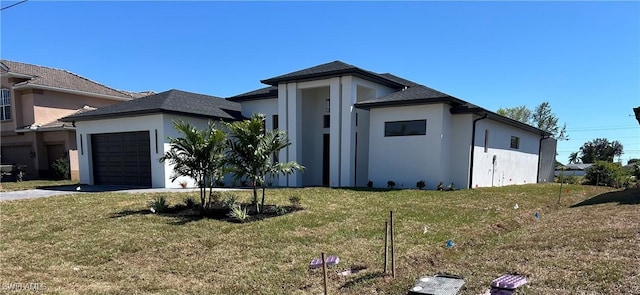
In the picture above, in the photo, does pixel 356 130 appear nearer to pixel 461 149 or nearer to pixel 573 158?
pixel 461 149

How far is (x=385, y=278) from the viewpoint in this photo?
429cm

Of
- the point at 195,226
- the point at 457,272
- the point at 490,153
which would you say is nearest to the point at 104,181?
the point at 195,226

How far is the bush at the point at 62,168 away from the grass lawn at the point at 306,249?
485 inches

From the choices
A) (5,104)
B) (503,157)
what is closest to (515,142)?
(503,157)

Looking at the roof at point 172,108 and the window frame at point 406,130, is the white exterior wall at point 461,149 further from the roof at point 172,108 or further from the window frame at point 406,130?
the roof at point 172,108

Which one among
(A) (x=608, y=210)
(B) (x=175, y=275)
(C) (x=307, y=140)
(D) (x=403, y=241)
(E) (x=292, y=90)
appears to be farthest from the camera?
(C) (x=307, y=140)

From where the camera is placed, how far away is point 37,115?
2055cm

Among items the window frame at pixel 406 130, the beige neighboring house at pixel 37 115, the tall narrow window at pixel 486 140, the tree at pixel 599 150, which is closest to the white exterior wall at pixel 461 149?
the window frame at pixel 406 130

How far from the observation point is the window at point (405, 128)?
14.4 m

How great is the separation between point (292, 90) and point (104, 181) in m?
10.1

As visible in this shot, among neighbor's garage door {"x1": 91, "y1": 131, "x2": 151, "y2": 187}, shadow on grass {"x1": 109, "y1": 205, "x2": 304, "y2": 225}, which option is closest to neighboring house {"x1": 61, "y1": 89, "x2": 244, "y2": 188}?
neighbor's garage door {"x1": 91, "y1": 131, "x2": 151, "y2": 187}

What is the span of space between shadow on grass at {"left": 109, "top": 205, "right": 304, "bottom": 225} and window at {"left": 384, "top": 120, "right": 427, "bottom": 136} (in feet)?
23.7

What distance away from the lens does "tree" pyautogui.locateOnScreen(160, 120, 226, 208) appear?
8328 millimetres

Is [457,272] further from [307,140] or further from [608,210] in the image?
[307,140]
